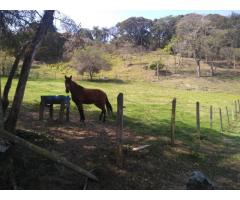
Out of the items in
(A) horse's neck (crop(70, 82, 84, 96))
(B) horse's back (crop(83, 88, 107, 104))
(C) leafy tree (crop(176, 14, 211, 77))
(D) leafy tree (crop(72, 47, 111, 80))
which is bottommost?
(B) horse's back (crop(83, 88, 107, 104))

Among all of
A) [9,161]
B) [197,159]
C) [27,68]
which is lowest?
[197,159]

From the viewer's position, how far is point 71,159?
33.6ft

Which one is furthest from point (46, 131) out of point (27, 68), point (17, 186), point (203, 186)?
point (203, 186)

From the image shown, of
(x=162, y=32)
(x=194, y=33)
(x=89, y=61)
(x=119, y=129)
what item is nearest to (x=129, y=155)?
(x=119, y=129)

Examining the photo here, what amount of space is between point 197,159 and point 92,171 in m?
4.44

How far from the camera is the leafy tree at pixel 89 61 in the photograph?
194 feet

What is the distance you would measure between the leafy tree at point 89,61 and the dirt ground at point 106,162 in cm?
4413

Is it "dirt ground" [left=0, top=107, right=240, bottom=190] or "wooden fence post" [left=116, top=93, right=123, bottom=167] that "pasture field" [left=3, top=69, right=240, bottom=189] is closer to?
"dirt ground" [left=0, top=107, right=240, bottom=190]

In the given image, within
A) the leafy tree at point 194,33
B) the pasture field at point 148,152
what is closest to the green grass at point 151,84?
the leafy tree at point 194,33

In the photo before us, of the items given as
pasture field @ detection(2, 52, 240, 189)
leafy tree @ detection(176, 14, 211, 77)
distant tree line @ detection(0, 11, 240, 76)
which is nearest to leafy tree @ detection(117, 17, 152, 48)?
distant tree line @ detection(0, 11, 240, 76)

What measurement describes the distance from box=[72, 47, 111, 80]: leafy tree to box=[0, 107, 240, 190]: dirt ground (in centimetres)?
4413

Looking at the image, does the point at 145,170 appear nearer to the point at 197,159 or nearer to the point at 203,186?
the point at 203,186

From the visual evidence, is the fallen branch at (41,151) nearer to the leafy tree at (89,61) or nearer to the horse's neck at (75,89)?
the horse's neck at (75,89)

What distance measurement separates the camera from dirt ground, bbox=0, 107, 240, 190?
8695 millimetres
